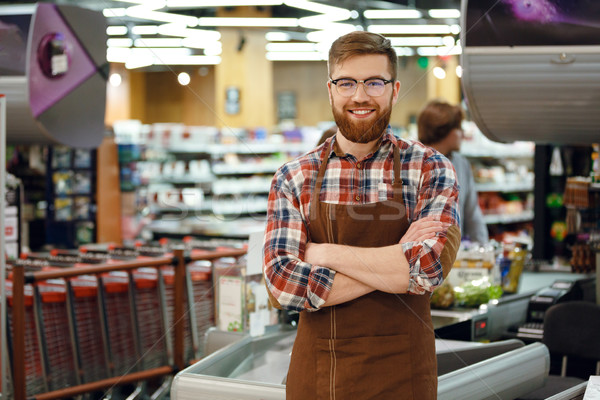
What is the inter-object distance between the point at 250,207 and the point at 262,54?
→ 14.7 ft

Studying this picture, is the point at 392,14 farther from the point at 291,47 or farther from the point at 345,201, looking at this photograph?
the point at 345,201

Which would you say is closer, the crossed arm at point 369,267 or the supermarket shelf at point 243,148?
the crossed arm at point 369,267

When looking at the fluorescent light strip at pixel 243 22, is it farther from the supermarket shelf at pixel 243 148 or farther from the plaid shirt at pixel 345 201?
the plaid shirt at pixel 345 201

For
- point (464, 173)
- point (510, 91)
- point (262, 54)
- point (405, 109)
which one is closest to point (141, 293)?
point (464, 173)

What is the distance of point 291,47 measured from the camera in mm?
14812

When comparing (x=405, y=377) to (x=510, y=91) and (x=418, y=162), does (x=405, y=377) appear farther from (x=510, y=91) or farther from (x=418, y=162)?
(x=510, y=91)

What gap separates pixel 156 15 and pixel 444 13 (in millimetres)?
4492

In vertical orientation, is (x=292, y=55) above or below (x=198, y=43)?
above

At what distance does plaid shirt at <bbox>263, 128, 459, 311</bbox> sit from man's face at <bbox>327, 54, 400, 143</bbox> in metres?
0.08

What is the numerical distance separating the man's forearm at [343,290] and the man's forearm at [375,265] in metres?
0.01

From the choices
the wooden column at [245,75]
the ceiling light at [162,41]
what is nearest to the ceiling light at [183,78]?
the ceiling light at [162,41]

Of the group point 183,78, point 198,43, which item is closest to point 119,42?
point 198,43

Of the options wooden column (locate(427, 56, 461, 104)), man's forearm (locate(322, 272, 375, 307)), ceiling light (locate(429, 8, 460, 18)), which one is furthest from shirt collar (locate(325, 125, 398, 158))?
wooden column (locate(427, 56, 461, 104))

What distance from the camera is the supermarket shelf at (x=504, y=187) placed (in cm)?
1047
